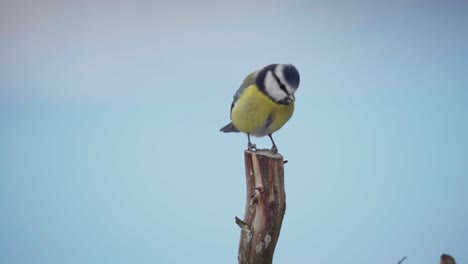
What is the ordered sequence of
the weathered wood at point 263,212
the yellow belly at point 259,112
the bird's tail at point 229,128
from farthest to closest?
the bird's tail at point 229,128, the yellow belly at point 259,112, the weathered wood at point 263,212

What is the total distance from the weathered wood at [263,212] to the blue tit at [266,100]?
13.3 inches

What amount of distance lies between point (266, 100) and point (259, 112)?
7cm

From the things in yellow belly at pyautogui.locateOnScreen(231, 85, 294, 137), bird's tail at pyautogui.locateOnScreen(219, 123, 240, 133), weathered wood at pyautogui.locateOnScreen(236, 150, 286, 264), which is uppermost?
bird's tail at pyautogui.locateOnScreen(219, 123, 240, 133)

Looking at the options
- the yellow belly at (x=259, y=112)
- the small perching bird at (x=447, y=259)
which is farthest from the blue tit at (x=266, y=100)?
the small perching bird at (x=447, y=259)

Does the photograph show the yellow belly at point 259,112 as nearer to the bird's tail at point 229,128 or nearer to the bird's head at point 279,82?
the bird's head at point 279,82

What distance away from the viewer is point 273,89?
8.34 ft

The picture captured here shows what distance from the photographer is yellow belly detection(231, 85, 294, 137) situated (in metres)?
2.59

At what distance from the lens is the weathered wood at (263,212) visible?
2209mm

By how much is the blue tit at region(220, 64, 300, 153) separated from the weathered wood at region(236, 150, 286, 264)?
→ 34 cm

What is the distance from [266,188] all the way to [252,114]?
520 mm

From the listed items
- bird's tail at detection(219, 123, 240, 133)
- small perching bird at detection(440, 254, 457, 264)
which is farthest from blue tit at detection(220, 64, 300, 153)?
small perching bird at detection(440, 254, 457, 264)

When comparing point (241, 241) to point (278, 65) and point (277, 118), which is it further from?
point (278, 65)

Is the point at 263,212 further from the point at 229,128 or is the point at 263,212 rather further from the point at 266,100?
the point at 229,128

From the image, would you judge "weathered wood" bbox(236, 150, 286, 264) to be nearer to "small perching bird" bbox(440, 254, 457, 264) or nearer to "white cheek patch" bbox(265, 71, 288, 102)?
"white cheek patch" bbox(265, 71, 288, 102)
